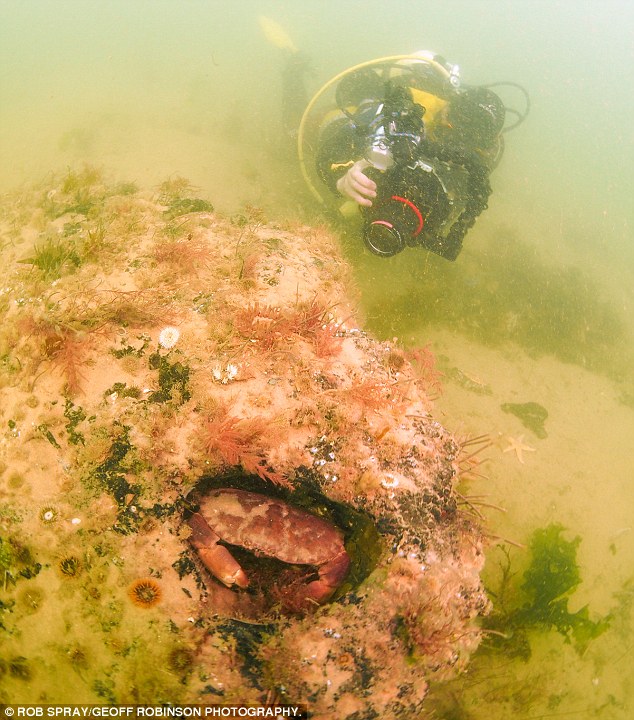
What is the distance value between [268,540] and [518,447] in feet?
11.6

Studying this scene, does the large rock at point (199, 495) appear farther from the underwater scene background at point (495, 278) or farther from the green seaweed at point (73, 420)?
the underwater scene background at point (495, 278)

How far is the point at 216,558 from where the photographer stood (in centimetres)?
265

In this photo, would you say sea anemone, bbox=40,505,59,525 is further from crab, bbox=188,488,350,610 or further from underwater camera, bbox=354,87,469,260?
underwater camera, bbox=354,87,469,260

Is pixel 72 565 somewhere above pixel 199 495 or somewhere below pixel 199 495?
below

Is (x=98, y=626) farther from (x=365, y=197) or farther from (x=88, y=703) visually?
(x=365, y=197)

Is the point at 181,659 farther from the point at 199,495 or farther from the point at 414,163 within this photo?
the point at 414,163

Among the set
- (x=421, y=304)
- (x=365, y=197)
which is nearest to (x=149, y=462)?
(x=365, y=197)

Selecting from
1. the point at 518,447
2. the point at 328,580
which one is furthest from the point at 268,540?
the point at 518,447

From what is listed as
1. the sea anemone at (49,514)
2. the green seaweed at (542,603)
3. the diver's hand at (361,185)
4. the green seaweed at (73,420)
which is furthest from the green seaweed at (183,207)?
the green seaweed at (542,603)

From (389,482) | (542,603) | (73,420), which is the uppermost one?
(389,482)

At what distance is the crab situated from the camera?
2.65 metres

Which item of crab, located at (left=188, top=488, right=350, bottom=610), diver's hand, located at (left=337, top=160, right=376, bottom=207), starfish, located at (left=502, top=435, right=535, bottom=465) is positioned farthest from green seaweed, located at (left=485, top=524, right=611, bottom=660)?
diver's hand, located at (left=337, top=160, right=376, bottom=207)

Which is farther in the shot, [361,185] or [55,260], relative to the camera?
[361,185]

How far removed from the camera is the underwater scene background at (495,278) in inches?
163
